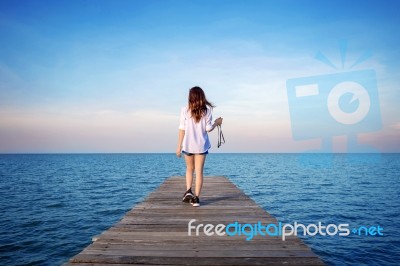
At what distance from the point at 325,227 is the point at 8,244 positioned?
15.3 metres

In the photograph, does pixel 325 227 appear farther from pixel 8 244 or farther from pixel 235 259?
pixel 8 244

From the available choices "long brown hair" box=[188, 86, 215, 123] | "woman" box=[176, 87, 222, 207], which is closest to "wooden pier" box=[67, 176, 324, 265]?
"woman" box=[176, 87, 222, 207]

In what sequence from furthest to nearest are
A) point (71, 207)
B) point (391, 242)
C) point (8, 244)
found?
1. point (71, 207)
2. point (391, 242)
3. point (8, 244)

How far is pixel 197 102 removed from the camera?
575 cm

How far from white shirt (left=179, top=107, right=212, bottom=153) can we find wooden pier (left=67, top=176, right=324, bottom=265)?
54.2 inches

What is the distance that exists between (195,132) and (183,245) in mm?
2835

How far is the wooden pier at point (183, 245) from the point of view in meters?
2.95

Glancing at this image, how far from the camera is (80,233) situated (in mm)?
12367

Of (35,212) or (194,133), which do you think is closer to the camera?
(194,133)

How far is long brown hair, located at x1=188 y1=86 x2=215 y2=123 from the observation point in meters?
5.76

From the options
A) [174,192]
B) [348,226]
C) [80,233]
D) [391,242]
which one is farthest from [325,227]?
[80,233]

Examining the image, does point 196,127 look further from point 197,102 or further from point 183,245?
point 183,245

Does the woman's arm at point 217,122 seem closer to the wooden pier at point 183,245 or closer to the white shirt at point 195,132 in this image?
the white shirt at point 195,132

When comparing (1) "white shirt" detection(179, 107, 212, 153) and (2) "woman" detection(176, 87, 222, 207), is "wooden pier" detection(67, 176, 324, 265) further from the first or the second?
(1) "white shirt" detection(179, 107, 212, 153)
